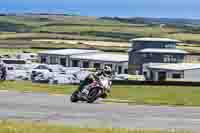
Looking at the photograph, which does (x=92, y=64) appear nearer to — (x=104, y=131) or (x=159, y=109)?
(x=159, y=109)

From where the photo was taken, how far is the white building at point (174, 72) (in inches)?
2635

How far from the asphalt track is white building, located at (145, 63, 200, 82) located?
1761 inches

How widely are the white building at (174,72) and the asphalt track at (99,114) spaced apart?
44.7 metres

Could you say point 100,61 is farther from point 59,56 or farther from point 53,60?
point 53,60

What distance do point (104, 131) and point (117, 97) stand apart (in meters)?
10.8

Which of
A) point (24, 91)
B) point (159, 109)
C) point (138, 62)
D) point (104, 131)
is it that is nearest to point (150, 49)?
point (138, 62)

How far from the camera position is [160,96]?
79.9 ft

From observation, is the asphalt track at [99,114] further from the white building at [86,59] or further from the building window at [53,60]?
the building window at [53,60]

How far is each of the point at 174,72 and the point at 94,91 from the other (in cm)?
4778

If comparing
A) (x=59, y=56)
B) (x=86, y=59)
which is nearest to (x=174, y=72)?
(x=86, y=59)

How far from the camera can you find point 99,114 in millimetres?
17859

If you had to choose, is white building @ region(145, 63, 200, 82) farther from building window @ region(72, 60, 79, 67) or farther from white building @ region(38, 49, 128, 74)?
building window @ region(72, 60, 79, 67)

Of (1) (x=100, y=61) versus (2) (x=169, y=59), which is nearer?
(1) (x=100, y=61)

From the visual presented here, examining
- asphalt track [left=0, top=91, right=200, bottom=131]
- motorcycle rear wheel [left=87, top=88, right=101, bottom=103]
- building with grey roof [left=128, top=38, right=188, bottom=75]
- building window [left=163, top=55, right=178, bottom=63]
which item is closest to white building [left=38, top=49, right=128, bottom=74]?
building with grey roof [left=128, top=38, right=188, bottom=75]
